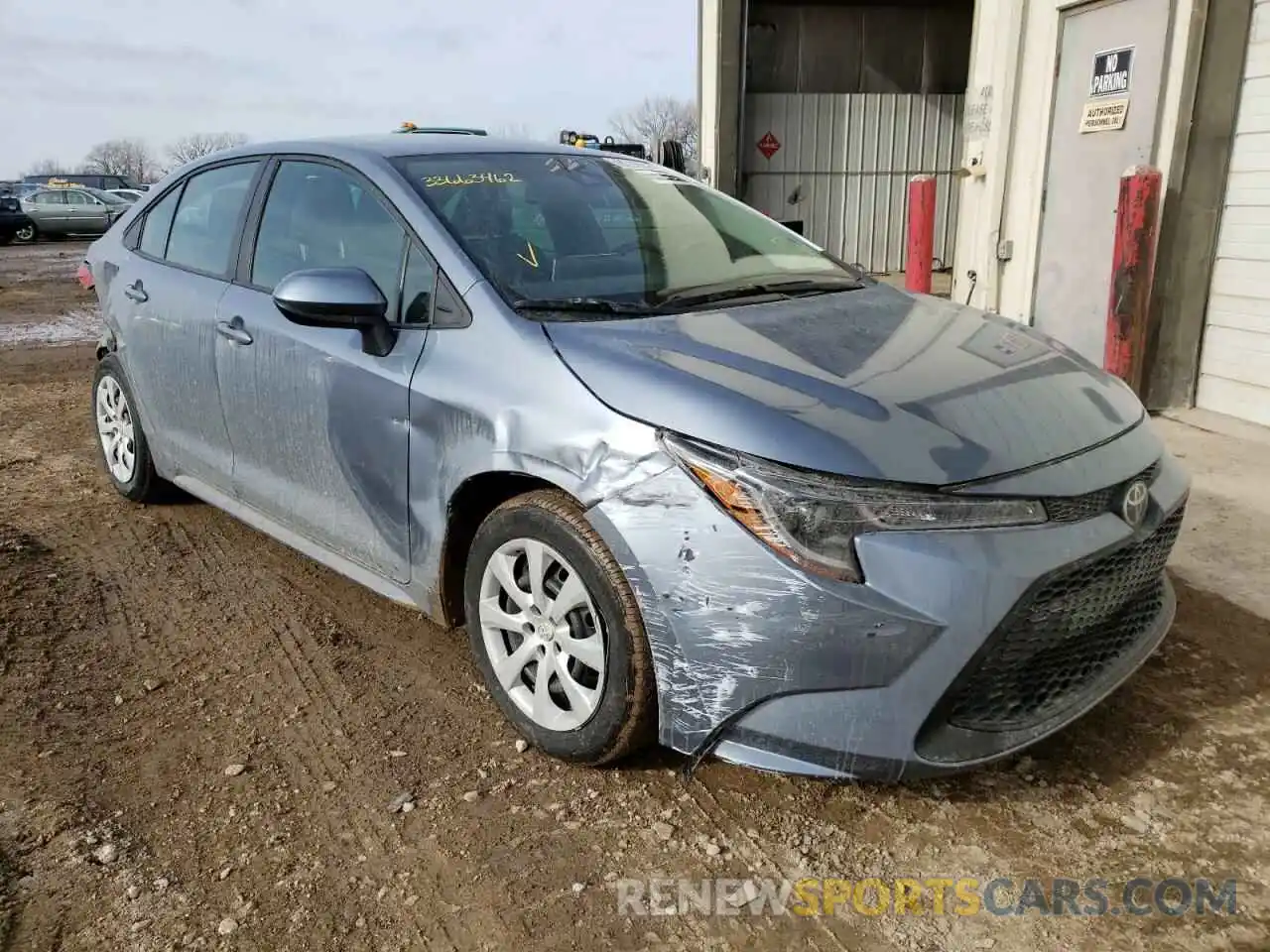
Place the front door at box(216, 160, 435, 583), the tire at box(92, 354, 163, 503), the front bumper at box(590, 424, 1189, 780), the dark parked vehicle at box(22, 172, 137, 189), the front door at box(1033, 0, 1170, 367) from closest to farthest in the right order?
the front bumper at box(590, 424, 1189, 780), the front door at box(216, 160, 435, 583), the tire at box(92, 354, 163, 503), the front door at box(1033, 0, 1170, 367), the dark parked vehicle at box(22, 172, 137, 189)

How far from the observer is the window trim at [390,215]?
2.99 m

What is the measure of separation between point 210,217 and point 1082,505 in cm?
349

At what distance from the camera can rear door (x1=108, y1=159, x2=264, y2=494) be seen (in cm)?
394

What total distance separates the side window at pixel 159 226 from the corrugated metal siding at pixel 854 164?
11.0m

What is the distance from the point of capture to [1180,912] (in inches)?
87.0

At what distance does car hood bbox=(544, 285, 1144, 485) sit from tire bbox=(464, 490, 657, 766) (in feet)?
1.24

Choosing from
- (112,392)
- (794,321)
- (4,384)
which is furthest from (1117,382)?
(4,384)

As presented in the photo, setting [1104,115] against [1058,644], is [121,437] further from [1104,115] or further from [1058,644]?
[1104,115]

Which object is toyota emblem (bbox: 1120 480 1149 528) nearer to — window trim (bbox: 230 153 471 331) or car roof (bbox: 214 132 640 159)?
window trim (bbox: 230 153 471 331)

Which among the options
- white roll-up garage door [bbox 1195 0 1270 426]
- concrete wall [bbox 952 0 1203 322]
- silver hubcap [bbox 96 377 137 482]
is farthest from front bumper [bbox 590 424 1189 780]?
concrete wall [bbox 952 0 1203 322]

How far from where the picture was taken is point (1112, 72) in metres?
6.45

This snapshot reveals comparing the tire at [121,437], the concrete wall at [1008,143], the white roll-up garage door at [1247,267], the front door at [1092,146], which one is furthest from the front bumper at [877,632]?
the concrete wall at [1008,143]

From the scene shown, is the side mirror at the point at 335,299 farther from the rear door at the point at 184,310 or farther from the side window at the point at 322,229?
the rear door at the point at 184,310

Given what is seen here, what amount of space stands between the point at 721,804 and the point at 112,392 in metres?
3.79
